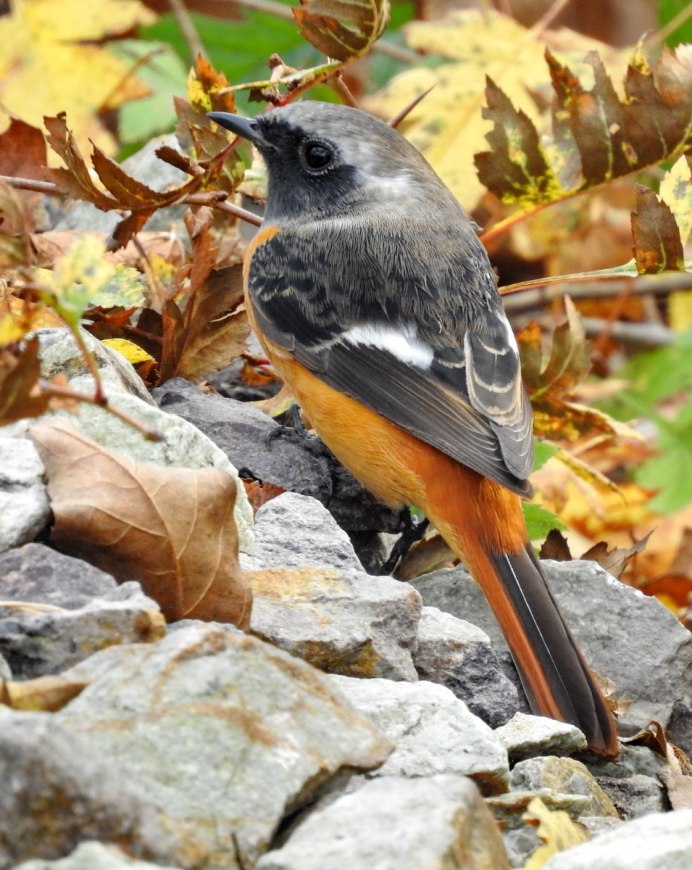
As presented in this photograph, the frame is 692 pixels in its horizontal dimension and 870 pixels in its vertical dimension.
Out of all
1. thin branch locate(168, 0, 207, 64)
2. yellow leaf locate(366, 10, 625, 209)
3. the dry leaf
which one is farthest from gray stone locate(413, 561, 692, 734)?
thin branch locate(168, 0, 207, 64)

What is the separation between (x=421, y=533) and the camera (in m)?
4.53

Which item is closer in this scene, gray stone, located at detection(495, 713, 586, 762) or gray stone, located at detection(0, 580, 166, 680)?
gray stone, located at detection(0, 580, 166, 680)

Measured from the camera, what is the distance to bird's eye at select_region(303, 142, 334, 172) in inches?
198

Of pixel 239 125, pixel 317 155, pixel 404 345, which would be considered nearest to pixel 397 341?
pixel 404 345

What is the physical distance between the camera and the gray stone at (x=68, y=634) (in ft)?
8.43

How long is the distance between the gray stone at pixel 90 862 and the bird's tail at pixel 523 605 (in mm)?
1824

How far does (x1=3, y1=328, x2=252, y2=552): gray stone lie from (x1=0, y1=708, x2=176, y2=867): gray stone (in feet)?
4.06

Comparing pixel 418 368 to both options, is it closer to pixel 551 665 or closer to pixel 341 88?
pixel 551 665

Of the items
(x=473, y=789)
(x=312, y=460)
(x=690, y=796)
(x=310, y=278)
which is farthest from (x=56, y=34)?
(x=473, y=789)

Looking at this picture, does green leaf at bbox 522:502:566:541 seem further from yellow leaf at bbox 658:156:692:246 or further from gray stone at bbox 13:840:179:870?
gray stone at bbox 13:840:179:870

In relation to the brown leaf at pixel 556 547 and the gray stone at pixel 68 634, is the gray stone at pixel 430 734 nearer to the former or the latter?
the gray stone at pixel 68 634

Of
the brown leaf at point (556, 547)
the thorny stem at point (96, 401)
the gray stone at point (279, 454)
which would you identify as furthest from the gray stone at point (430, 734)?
the brown leaf at point (556, 547)

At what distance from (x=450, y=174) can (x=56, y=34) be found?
2.12 metres

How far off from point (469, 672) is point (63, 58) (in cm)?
458
